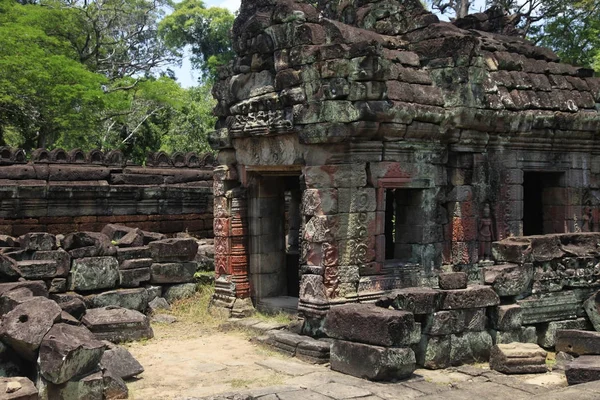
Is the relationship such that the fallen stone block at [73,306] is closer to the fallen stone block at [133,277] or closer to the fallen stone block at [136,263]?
the fallen stone block at [133,277]

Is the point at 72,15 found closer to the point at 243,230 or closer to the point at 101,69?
the point at 101,69

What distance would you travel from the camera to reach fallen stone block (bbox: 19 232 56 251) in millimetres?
10602

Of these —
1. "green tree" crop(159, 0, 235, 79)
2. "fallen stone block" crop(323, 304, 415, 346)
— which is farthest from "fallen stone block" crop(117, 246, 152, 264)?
"green tree" crop(159, 0, 235, 79)

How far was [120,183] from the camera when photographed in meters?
14.5

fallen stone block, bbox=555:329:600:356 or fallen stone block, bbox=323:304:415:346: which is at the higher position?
fallen stone block, bbox=323:304:415:346

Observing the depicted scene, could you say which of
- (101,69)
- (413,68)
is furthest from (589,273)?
(101,69)

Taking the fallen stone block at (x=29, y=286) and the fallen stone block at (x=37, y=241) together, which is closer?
the fallen stone block at (x=29, y=286)

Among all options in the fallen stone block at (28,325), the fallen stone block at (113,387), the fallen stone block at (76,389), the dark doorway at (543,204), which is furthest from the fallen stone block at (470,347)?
the fallen stone block at (28,325)

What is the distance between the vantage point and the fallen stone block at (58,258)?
1068 centimetres

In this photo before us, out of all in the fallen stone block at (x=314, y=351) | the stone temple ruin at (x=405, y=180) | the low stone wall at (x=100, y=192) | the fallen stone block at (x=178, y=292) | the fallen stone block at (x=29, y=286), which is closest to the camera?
the fallen stone block at (x=29, y=286)

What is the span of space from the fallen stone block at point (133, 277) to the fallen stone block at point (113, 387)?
4.26m

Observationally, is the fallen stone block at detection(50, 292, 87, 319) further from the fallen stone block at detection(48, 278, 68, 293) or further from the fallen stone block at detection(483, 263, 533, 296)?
the fallen stone block at detection(483, 263, 533, 296)

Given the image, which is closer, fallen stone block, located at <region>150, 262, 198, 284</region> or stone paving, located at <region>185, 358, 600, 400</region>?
stone paving, located at <region>185, 358, 600, 400</region>

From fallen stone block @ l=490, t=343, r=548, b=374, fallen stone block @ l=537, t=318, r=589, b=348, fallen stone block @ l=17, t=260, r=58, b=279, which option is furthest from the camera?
fallen stone block @ l=17, t=260, r=58, b=279
